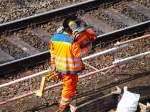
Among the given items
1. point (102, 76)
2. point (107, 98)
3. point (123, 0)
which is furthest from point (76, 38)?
point (123, 0)

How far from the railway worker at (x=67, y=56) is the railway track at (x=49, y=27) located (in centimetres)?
275

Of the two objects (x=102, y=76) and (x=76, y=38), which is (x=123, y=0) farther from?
(x=76, y=38)

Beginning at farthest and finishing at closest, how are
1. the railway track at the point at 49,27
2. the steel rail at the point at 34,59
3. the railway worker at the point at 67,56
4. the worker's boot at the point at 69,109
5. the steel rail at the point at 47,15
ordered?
the steel rail at the point at 47,15 < the railway track at the point at 49,27 < the steel rail at the point at 34,59 < the worker's boot at the point at 69,109 < the railway worker at the point at 67,56

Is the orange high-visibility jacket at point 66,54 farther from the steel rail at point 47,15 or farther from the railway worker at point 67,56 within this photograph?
the steel rail at point 47,15

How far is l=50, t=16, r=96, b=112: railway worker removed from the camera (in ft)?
34.1

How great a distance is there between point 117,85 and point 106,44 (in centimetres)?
230

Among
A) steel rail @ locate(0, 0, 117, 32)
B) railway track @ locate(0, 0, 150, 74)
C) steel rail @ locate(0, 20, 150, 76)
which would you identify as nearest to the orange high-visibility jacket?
steel rail @ locate(0, 20, 150, 76)

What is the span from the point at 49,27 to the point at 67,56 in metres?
4.62

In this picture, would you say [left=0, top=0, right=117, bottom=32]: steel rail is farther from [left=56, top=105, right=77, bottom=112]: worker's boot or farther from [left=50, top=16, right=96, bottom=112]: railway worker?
[left=56, top=105, right=77, bottom=112]: worker's boot

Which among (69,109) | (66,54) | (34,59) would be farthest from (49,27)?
(66,54)

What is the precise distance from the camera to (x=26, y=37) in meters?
14.5

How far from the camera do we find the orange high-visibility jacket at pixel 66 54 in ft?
34.1

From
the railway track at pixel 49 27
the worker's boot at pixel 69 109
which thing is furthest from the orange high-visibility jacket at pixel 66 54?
the railway track at pixel 49 27

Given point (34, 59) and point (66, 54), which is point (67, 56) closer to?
point (66, 54)
